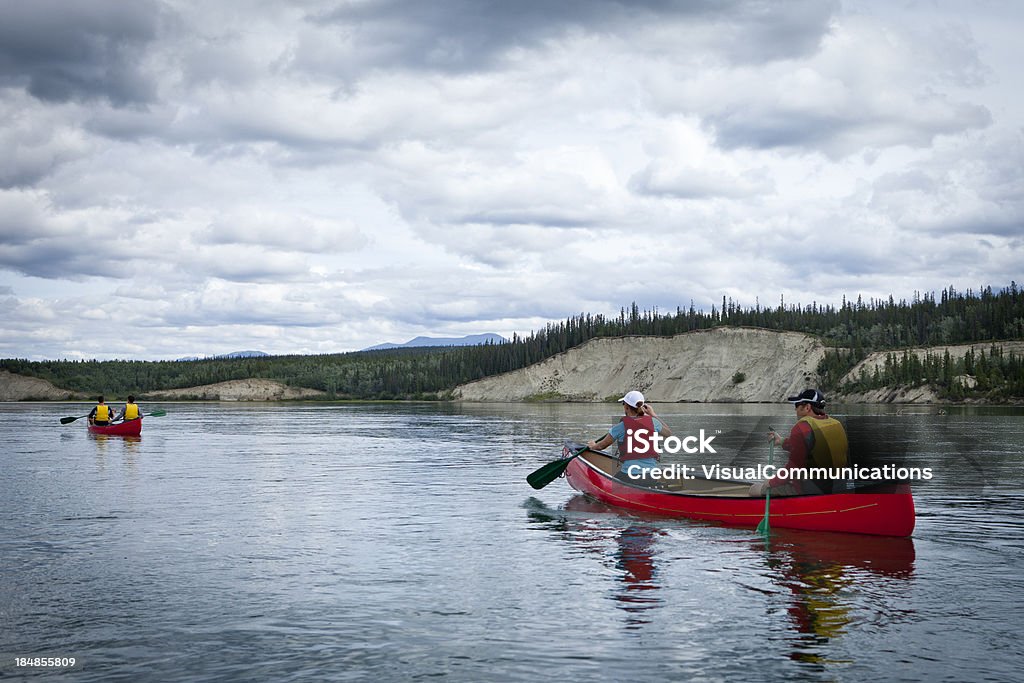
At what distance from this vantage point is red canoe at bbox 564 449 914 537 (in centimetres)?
2280

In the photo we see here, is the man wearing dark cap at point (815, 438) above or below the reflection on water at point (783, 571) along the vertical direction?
above

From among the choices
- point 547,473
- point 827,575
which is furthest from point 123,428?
point 827,575

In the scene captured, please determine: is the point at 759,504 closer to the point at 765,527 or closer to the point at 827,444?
the point at 765,527

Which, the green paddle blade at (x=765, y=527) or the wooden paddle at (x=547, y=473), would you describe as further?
the wooden paddle at (x=547, y=473)

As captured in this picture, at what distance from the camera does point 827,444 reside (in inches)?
884

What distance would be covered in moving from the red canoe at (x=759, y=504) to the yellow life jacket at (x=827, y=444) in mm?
1004

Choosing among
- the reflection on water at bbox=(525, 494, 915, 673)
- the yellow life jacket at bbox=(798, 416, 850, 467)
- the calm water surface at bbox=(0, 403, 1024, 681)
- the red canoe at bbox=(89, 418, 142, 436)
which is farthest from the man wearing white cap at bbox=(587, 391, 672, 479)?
the red canoe at bbox=(89, 418, 142, 436)

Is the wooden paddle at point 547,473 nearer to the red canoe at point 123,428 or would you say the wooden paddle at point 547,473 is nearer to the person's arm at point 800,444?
the person's arm at point 800,444

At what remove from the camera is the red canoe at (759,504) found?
74.8ft

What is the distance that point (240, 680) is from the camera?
12797 millimetres

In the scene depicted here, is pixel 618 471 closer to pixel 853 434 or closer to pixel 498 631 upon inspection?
pixel 498 631

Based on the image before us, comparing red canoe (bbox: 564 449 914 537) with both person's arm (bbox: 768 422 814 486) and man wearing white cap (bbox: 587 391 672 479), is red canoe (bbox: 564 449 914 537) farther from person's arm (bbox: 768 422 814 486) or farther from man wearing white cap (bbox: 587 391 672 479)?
person's arm (bbox: 768 422 814 486)

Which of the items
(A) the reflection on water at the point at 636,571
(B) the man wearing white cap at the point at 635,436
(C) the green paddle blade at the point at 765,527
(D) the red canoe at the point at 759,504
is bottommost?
(A) the reflection on water at the point at 636,571

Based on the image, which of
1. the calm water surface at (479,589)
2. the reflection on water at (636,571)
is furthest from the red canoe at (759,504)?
the reflection on water at (636,571)
